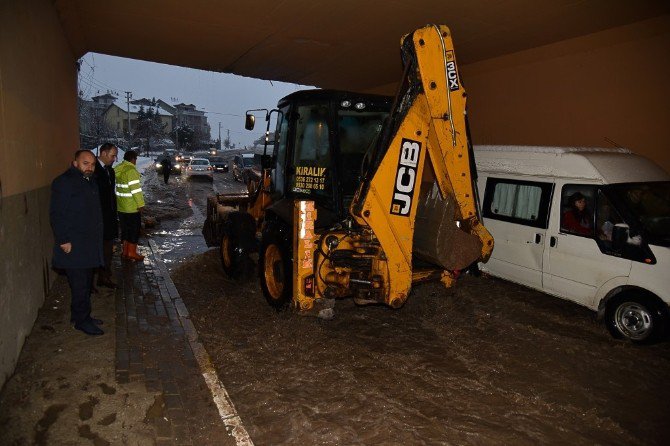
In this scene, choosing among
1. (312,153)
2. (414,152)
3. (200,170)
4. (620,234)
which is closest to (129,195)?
(312,153)

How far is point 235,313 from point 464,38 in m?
6.43

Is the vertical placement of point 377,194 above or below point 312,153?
below

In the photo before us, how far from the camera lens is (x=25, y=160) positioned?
4.96m

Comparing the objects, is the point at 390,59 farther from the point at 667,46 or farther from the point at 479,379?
the point at 479,379

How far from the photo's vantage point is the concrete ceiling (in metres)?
6.59

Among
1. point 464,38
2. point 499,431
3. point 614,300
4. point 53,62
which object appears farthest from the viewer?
point 464,38

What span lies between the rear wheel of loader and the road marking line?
1106 millimetres

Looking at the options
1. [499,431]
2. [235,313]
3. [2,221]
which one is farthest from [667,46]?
[2,221]

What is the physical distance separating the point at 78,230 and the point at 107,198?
1.98 m

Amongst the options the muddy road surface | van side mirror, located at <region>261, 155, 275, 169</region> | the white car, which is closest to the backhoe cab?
the muddy road surface

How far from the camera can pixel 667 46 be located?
6547mm

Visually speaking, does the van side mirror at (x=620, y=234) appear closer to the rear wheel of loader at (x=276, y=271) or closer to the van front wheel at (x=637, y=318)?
the van front wheel at (x=637, y=318)

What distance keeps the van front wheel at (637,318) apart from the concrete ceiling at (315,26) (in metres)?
4.27

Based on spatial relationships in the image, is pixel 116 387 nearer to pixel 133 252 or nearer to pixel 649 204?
pixel 133 252
